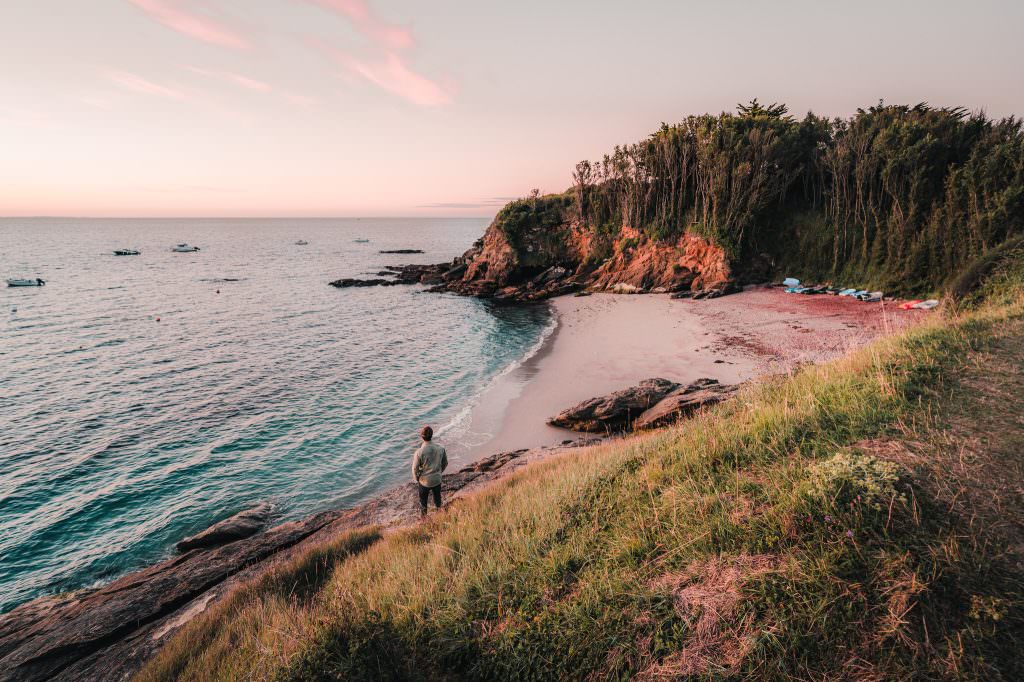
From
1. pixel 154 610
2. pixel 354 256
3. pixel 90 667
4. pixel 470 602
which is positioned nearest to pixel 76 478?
pixel 154 610

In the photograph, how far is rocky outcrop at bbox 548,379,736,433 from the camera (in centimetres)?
1471

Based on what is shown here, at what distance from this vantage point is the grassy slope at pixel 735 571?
151 inches

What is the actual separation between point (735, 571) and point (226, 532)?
45.4 feet

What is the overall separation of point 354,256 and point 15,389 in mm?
90851

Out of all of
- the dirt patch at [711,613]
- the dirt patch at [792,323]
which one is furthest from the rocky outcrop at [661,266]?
the dirt patch at [711,613]

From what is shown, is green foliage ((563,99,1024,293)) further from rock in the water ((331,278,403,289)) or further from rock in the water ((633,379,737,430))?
rock in the water ((331,278,403,289))

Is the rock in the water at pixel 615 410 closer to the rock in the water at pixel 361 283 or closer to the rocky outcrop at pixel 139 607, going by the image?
the rocky outcrop at pixel 139 607

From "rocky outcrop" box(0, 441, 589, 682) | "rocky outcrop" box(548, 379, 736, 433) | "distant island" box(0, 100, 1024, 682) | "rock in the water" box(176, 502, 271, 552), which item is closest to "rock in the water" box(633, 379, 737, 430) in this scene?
"rocky outcrop" box(548, 379, 736, 433)

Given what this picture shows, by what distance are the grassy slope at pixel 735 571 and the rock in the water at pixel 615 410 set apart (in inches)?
354

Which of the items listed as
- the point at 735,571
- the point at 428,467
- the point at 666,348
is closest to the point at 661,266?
the point at 666,348

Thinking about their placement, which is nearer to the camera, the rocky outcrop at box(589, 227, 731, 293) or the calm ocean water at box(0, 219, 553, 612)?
the calm ocean water at box(0, 219, 553, 612)

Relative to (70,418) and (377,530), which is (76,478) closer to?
(70,418)

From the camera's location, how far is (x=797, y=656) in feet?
12.4

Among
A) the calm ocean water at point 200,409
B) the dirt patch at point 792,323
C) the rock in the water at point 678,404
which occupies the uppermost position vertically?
the dirt patch at point 792,323
